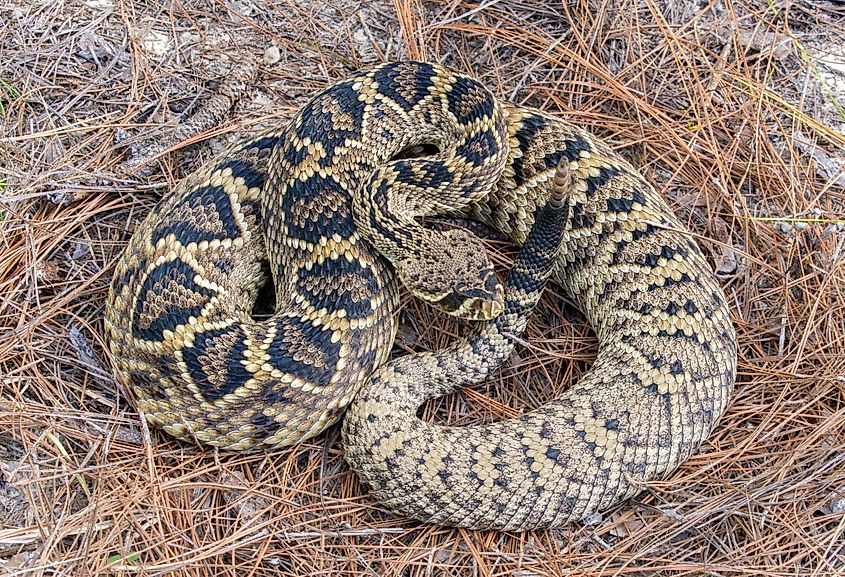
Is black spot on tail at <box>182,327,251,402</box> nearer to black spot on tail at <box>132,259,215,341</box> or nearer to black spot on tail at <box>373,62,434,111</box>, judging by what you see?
black spot on tail at <box>132,259,215,341</box>

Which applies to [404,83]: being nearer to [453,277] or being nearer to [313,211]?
[313,211]

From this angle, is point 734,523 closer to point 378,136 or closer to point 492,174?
point 492,174

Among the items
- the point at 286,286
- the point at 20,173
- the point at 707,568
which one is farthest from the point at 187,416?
Result: the point at 707,568

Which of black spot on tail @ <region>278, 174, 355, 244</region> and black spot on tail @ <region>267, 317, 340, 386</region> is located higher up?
black spot on tail @ <region>278, 174, 355, 244</region>

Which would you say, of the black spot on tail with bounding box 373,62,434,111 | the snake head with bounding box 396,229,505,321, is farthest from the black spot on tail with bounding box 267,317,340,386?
the black spot on tail with bounding box 373,62,434,111

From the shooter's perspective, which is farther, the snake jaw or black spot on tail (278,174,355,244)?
black spot on tail (278,174,355,244)
